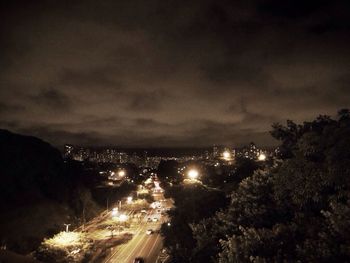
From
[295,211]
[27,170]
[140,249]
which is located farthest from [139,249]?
[27,170]

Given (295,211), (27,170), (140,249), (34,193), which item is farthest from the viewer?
(27,170)

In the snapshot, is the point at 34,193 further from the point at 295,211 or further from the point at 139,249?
the point at 295,211

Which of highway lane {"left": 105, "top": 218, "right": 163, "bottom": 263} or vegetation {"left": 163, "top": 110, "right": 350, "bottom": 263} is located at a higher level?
vegetation {"left": 163, "top": 110, "right": 350, "bottom": 263}

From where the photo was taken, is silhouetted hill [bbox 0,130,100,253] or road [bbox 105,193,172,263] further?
silhouetted hill [bbox 0,130,100,253]

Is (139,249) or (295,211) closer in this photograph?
(295,211)

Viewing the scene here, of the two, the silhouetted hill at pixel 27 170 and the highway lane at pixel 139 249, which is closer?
the highway lane at pixel 139 249

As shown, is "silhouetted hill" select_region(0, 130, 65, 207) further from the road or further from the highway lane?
the highway lane

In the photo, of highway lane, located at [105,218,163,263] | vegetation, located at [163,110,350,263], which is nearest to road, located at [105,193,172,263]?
highway lane, located at [105,218,163,263]

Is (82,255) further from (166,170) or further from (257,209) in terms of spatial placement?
(166,170)

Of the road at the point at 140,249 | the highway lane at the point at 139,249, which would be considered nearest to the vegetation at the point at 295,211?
the road at the point at 140,249

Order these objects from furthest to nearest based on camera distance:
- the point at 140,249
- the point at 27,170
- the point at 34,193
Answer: the point at 27,170 < the point at 34,193 < the point at 140,249

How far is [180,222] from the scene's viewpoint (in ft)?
52.6

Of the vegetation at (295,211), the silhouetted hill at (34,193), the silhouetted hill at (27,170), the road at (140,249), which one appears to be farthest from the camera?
the silhouetted hill at (27,170)

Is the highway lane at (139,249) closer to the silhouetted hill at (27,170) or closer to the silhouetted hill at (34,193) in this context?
the silhouetted hill at (34,193)
